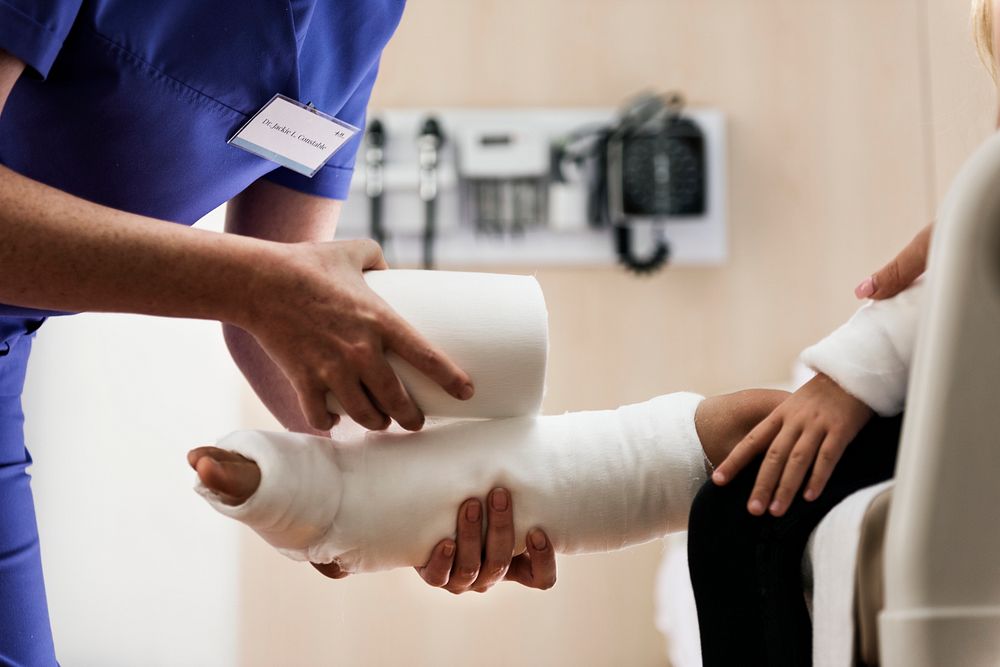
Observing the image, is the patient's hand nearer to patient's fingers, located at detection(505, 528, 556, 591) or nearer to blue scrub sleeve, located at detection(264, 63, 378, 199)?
patient's fingers, located at detection(505, 528, 556, 591)

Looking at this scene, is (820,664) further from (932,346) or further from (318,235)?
(318,235)

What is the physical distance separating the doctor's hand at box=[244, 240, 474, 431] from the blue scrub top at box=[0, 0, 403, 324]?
22 centimetres

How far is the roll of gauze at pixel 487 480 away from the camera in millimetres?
812

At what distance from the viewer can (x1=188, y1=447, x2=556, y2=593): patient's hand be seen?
0.76 meters

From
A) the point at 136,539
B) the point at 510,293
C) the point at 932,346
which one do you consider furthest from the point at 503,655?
the point at 932,346

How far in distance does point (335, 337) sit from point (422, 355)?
0.07m

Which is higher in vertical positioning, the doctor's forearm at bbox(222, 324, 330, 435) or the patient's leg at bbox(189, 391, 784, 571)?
the doctor's forearm at bbox(222, 324, 330, 435)

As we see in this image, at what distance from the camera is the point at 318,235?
1.18 meters

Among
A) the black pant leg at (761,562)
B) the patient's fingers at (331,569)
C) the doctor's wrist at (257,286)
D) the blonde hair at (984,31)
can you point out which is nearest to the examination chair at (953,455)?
the black pant leg at (761,562)

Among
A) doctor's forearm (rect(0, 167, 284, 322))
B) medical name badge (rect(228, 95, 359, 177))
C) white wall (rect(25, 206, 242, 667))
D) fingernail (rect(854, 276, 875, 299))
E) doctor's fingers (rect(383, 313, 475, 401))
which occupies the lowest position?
white wall (rect(25, 206, 242, 667))

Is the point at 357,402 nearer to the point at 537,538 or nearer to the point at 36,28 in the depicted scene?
the point at 537,538

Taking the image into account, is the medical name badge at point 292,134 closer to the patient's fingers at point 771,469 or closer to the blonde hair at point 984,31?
the patient's fingers at point 771,469

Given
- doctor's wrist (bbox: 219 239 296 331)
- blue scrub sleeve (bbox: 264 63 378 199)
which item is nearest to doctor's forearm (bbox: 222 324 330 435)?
blue scrub sleeve (bbox: 264 63 378 199)

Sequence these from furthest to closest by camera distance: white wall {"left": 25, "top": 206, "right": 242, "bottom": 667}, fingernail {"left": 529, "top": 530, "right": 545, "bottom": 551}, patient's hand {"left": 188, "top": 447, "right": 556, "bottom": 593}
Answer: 1. white wall {"left": 25, "top": 206, "right": 242, "bottom": 667}
2. fingernail {"left": 529, "top": 530, "right": 545, "bottom": 551}
3. patient's hand {"left": 188, "top": 447, "right": 556, "bottom": 593}
